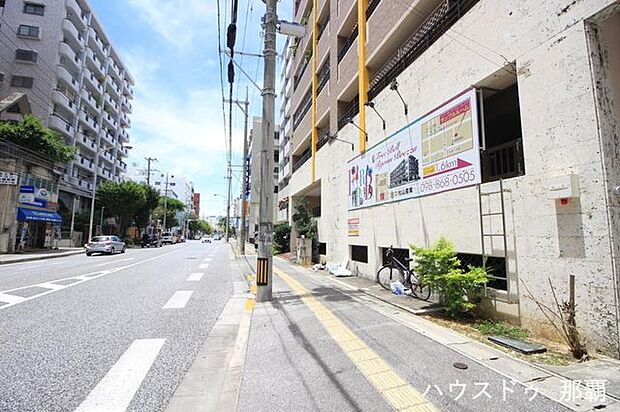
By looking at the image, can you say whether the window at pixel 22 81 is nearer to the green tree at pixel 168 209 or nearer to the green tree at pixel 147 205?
the green tree at pixel 147 205

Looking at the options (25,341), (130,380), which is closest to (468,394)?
(130,380)

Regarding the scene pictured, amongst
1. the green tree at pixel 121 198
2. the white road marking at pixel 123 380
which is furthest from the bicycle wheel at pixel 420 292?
the green tree at pixel 121 198

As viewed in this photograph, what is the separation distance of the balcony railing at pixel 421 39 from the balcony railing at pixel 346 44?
2986 millimetres

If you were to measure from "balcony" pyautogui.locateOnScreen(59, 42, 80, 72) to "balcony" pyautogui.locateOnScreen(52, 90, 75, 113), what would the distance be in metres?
4.45

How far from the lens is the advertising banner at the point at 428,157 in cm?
690

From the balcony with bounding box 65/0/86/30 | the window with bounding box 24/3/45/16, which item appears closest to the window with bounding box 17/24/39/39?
the window with bounding box 24/3/45/16

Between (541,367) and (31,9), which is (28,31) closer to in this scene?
(31,9)

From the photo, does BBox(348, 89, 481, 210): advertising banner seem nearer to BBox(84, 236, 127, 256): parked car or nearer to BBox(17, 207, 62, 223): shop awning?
BBox(84, 236, 127, 256): parked car

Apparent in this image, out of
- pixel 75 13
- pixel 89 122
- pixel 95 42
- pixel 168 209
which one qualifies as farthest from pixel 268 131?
pixel 168 209

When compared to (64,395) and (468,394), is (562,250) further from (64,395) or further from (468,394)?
(64,395)

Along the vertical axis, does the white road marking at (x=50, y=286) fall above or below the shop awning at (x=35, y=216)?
below

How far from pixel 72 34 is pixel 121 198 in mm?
18652

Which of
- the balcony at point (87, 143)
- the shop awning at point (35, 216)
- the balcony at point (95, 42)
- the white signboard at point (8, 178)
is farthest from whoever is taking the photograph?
the balcony at point (95, 42)

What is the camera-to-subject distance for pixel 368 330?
5574mm
